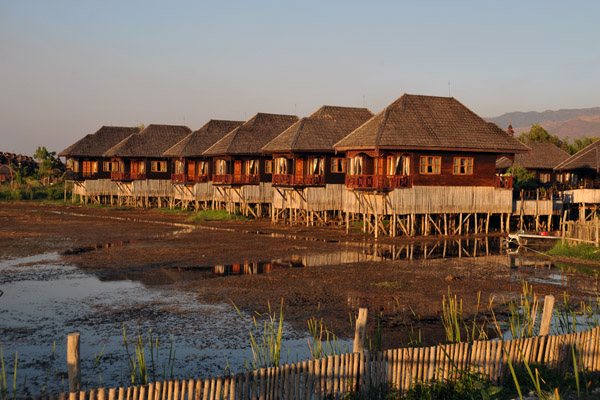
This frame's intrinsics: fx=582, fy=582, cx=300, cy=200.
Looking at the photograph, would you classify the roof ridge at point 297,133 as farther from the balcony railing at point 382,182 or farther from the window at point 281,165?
the balcony railing at point 382,182

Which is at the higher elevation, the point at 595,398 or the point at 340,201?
the point at 340,201

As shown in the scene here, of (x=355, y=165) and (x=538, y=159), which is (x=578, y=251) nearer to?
(x=355, y=165)

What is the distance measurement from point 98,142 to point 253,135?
25485 millimetres

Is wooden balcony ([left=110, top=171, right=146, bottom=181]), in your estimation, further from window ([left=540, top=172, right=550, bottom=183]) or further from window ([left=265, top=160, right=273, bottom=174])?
window ([left=540, top=172, right=550, bottom=183])

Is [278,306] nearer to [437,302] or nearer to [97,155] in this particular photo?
[437,302]

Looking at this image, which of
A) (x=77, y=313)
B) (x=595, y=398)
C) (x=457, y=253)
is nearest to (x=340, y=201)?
(x=457, y=253)

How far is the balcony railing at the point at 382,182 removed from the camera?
32.9 m

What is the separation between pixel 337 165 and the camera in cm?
4056

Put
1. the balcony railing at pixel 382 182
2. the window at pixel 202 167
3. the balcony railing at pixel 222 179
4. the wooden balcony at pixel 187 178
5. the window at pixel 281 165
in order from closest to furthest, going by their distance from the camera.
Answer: the balcony railing at pixel 382 182 → the window at pixel 281 165 → the balcony railing at pixel 222 179 → the wooden balcony at pixel 187 178 → the window at pixel 202 167

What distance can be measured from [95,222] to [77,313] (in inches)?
1132

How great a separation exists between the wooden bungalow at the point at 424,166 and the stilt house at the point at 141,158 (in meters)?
30.1

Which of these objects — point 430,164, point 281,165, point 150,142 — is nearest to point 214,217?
point 281,165

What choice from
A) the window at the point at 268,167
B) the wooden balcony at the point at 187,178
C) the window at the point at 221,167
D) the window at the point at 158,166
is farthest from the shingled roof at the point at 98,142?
the window at the point at 268,167

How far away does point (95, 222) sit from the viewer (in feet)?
140
